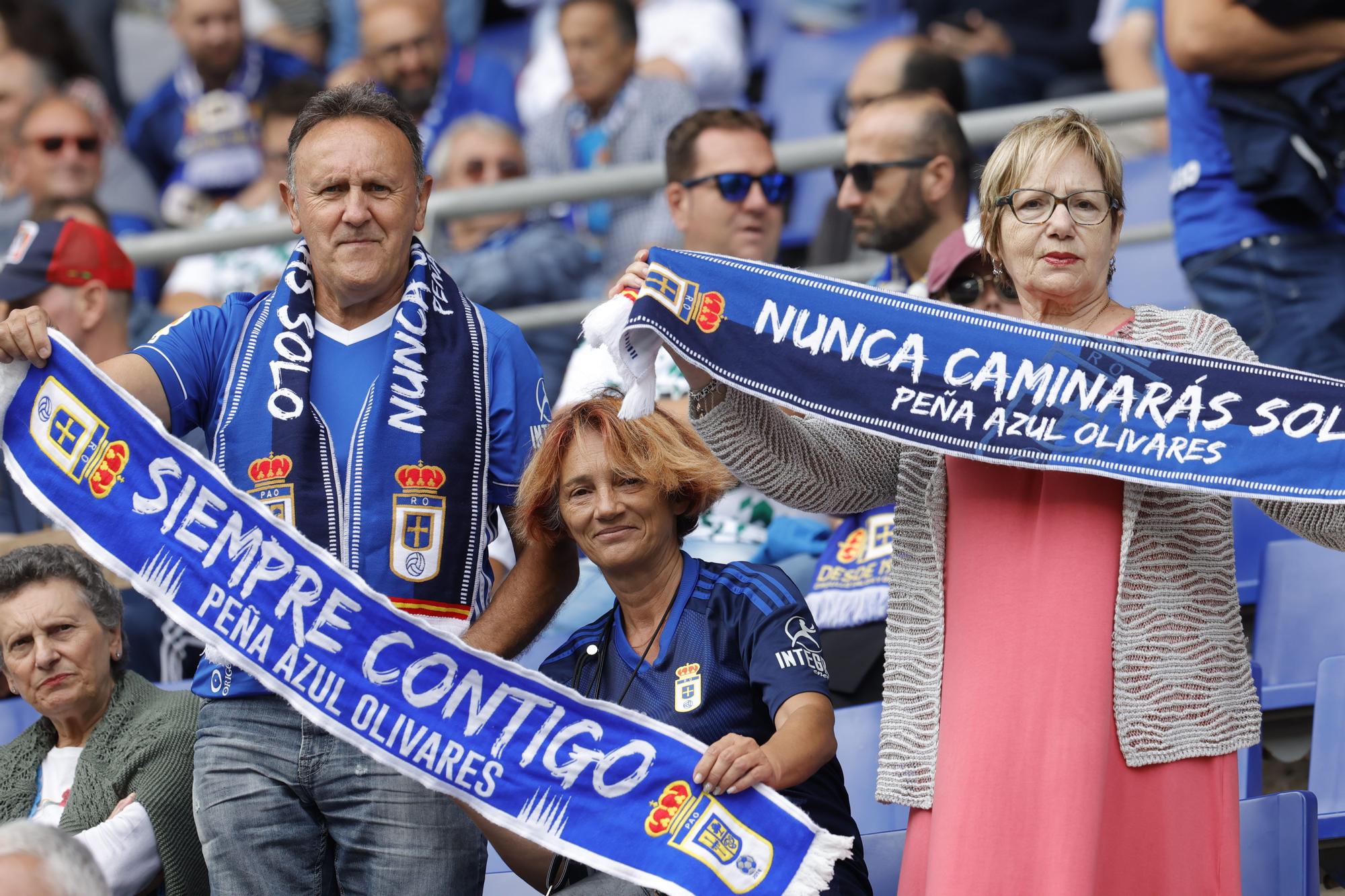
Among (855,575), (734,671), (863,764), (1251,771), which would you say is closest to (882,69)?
(855,575)

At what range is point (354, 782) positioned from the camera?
9.43 ft

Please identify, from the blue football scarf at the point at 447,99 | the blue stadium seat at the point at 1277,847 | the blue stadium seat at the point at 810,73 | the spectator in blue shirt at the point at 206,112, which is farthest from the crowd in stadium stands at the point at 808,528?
the blue stadium seat at the point at 810,73

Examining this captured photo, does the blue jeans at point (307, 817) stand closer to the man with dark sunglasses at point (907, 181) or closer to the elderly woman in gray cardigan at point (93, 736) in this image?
the elderly woman in gray cardigan at point (93, 736)

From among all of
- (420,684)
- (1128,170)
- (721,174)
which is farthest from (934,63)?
(420,684)

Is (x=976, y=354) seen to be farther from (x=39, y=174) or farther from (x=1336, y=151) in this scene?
(x=39, y=174)

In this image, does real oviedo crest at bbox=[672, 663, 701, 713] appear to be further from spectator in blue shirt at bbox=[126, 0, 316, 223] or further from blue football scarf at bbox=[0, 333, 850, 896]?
spectator in blue shirt at bbox=[126, 0, 316, 223]

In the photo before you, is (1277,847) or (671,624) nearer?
(671,624)

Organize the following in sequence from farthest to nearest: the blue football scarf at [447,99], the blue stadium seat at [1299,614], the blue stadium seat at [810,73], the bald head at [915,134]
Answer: the blue stadium seat at [810,73] → the blue football scarf at [447,99] → the bald head at [915,134] → the blue stadium seat at [1299,614]

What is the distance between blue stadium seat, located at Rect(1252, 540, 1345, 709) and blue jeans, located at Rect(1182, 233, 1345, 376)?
486 millimetres

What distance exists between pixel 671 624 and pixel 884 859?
0.71 metres

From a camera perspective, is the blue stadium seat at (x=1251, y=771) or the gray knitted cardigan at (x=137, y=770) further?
the blue stadium seat at (x=1251, y=771)

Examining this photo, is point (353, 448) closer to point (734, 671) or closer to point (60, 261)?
point (734, 671)

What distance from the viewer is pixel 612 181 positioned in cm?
574

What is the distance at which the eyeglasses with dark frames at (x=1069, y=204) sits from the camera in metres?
2.78
